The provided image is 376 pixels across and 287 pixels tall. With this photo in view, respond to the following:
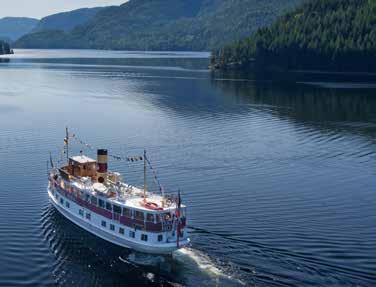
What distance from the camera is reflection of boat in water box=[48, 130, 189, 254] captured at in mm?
54312

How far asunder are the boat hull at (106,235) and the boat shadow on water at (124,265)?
2.32 feet

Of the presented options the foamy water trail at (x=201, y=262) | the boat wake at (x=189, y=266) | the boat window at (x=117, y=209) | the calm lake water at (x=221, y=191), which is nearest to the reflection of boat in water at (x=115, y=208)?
Answer: the boat window at (x=117, y=209)

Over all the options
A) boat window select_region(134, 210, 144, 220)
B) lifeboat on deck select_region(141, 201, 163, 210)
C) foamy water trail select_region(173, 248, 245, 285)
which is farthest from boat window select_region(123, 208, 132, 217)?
foamy water trail select_region(173, 248, 245, 285)

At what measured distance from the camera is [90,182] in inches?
2544

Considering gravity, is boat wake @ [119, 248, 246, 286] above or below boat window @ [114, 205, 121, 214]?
below

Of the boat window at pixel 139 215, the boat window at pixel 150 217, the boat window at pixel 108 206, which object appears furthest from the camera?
the boat window at pixel 108 206

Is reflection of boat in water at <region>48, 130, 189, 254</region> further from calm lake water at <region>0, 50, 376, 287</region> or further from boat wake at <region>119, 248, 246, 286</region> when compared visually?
calm lake water at <region>0, 50, 376, 287</region>

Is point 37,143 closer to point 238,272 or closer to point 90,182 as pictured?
point 90,182

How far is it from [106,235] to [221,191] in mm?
21179

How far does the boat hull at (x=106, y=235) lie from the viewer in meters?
54.1

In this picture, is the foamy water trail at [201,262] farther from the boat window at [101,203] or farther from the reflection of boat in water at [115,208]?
the boat window at [101,203]

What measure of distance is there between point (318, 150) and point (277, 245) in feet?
152

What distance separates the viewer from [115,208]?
57969 mm

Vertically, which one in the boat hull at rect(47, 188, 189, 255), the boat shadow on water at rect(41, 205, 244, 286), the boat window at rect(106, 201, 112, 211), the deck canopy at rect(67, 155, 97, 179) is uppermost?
the deck canopy at rect(67, 155, 97, 179)
